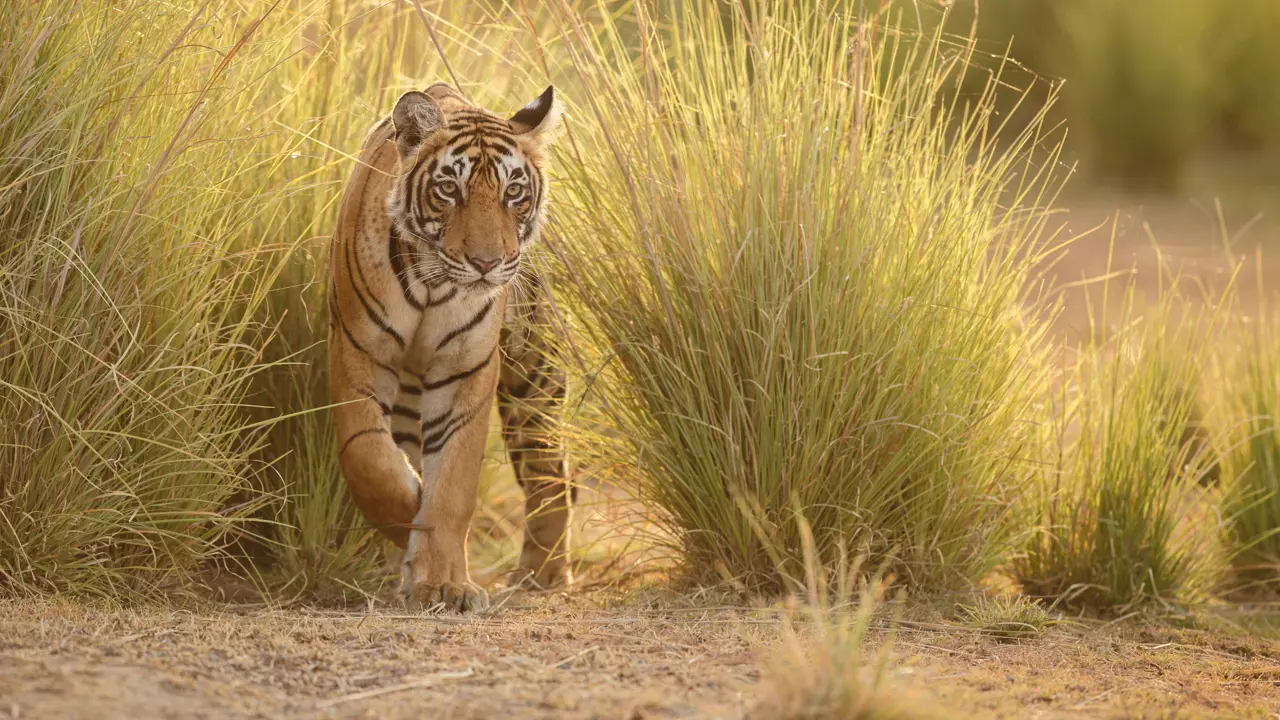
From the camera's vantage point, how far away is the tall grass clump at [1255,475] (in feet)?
15.4

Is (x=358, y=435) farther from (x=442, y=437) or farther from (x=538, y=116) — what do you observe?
→ (x=538, y=116)

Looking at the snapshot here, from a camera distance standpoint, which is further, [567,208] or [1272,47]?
[1272,47]

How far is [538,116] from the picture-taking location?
377cm

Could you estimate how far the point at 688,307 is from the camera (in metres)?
3.63

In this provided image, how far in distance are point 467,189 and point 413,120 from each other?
241mm

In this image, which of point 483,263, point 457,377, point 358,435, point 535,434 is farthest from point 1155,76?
point 358,435

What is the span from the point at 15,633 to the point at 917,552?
2.19 m

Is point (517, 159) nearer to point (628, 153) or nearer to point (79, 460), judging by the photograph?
point (628, 153)

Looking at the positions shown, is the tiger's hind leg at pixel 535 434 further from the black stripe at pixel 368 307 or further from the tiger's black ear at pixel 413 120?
the tiger's black ear at pixel 413 120

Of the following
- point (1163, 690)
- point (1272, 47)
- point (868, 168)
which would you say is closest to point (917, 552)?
point (1163, 690)

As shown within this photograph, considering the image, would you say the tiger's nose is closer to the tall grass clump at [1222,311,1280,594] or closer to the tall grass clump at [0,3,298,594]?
the tall grass clump at [0,3,298,594]

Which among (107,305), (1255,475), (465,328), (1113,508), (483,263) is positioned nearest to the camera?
(107,305)

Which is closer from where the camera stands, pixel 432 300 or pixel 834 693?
pixel 834 693

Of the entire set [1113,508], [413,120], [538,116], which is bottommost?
[1113,508]
